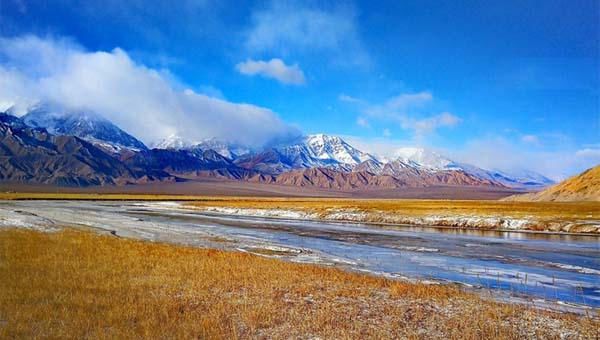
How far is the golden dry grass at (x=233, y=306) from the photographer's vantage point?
38.0ft

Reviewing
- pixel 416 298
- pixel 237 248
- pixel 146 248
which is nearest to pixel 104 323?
pixel 416 298

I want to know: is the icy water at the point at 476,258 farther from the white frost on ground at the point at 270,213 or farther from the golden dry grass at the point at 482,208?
the white frost on ground at the point at 270,213

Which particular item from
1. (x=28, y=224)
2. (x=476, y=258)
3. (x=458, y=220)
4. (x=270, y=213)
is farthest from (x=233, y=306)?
(x=270, y=213)

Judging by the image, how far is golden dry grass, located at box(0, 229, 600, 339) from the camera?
11570 millimetres

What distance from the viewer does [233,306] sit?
1408 centimetres

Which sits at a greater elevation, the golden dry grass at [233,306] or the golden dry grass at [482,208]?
the golden dry grass at [482,208]

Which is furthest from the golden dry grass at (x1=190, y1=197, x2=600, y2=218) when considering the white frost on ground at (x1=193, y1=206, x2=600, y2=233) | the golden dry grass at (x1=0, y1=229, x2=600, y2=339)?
the golden dry grass at (x1=0, y1=229, x2=600, y2=339)

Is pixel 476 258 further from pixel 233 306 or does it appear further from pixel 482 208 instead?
pixel 482 208

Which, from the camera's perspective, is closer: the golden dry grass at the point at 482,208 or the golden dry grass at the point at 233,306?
the golden dry grass at the point at 233,306

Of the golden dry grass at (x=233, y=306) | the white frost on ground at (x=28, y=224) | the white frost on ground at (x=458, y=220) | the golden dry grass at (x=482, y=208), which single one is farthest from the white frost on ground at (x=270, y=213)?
the golden dry grass at (x=233, y=306)

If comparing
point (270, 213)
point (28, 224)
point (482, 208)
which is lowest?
point (28, 224)

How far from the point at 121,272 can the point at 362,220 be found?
167ft

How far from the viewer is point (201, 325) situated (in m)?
11.9

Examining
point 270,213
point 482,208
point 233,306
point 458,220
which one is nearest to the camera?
point 233,306
